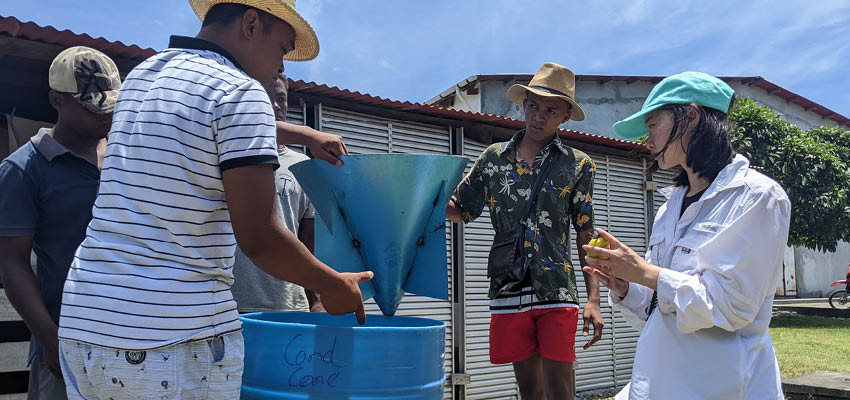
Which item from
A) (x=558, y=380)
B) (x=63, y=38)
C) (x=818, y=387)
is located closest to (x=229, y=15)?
(x=558, y=380)

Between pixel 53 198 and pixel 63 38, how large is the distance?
7.02ft

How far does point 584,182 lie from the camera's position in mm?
3010

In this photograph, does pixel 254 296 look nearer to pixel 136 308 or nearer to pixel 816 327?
pixel 136 308

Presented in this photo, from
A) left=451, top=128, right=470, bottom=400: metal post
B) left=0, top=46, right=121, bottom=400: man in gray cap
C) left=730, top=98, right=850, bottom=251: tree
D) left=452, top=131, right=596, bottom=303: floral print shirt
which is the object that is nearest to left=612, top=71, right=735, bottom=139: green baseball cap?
left=452, top=131, right=596, bottom=303: floral print shirt

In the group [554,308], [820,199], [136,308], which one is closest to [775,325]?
[820,199]

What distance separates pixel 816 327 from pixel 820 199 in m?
3.26

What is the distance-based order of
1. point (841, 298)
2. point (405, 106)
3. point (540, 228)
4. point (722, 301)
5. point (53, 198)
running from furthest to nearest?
point (841, 298), point (405, 106), point (540, 228), point (53, 198), point (722, 301)

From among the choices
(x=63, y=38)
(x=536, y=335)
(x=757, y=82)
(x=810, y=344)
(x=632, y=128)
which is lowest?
(x=810, y=344)

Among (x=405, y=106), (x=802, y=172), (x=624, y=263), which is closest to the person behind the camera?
(x=624, y=263)

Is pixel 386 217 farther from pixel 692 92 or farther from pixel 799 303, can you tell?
pixel 799 303

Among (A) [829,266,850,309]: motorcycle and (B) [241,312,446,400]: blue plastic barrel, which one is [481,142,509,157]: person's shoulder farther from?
(A) [829,266,850,309]: motorcycle

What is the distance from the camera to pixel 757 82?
22500mm

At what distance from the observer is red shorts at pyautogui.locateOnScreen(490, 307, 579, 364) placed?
2760 mm

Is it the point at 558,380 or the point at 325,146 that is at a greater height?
the point at 325,146
